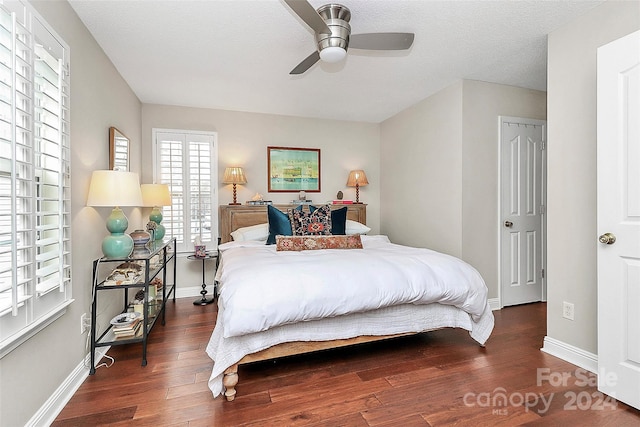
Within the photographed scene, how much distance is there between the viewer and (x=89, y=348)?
2.23 metres

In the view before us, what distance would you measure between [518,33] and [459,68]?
634mm

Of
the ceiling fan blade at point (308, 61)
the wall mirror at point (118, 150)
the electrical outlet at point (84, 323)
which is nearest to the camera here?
the electrical outlet at point (84, 323)

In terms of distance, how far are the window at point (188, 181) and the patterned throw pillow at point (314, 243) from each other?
5.07ft

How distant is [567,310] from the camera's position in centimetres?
237

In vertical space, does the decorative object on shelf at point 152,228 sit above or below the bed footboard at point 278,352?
above

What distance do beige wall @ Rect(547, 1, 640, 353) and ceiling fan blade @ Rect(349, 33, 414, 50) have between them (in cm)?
128

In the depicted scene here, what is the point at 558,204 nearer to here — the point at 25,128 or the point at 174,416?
the point at 174,416

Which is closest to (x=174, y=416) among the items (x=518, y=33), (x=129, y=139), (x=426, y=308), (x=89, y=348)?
(x=89, y=348)

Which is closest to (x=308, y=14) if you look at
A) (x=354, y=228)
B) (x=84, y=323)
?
(x=84, y=323)

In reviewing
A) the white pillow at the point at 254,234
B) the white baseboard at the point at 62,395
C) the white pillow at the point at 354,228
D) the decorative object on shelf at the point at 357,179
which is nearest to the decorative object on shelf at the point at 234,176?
the white pillow at the point at 254,234

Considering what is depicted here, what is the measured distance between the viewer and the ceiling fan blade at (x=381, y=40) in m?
2.05

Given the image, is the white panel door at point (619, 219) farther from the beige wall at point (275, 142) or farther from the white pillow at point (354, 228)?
the beige wall at point (275, 142)

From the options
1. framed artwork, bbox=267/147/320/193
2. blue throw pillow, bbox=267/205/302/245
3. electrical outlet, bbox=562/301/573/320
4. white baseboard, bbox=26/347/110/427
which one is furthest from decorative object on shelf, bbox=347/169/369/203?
white baseboard, bbox=26/347/110/427

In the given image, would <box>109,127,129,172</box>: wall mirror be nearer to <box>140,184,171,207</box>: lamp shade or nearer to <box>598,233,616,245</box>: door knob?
<box>140,184,171,207</box>: lamp shade
